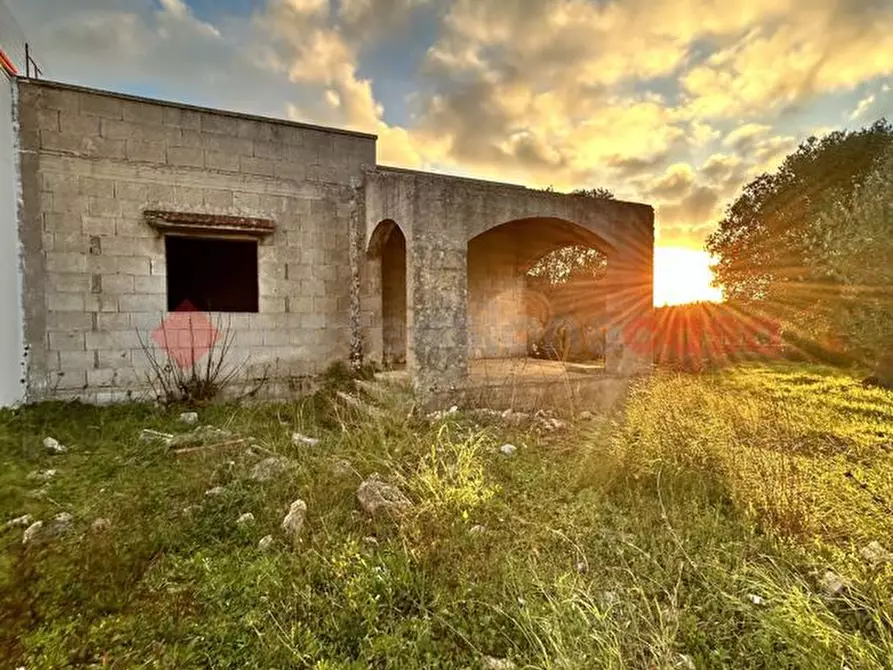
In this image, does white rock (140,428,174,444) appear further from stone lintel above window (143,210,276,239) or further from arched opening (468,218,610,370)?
arched opening (468,218,610,370)

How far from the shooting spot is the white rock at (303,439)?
13.9 ft

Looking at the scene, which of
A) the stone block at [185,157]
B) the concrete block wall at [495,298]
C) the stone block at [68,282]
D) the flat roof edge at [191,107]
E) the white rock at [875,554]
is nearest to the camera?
the white rock at [875,554]

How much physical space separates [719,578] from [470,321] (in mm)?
6833

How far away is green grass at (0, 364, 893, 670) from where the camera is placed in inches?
72.4

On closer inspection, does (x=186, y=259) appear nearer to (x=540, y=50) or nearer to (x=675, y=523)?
(x=540, y=50)

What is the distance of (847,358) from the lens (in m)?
11.6

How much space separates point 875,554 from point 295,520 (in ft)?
10.5

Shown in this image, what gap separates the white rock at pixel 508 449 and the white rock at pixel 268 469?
184cm

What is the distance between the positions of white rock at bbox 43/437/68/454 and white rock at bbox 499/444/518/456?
4139mm

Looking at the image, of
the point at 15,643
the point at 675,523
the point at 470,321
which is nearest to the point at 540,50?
the point at 470,321

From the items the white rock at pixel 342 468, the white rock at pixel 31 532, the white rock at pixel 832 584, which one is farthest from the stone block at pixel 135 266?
the white rock at pixel 832 584

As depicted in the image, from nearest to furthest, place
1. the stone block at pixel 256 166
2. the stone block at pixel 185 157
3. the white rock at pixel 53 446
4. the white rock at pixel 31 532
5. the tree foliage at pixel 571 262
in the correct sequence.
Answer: the white rock at pixel 31 532 < the white rock at pixel 53 446 < the stone block at pixel 185 157 < the stone block at pixel 256 166 < the tree foliage at pixel 571 262

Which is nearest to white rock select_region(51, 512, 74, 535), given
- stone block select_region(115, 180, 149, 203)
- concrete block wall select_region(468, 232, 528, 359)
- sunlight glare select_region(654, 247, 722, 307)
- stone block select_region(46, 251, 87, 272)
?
stone block select_region(46, 251, 87, 272)

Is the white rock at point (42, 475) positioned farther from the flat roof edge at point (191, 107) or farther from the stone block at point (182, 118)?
the flat roof edge at point (191, 107)
